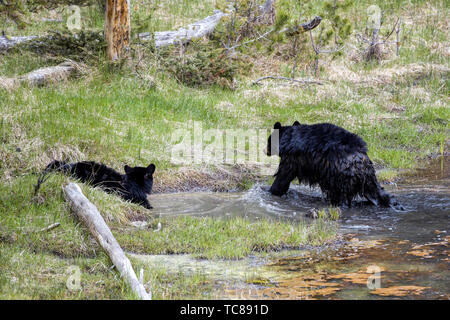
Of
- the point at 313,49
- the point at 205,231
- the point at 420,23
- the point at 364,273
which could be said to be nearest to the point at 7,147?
the point at 205,231

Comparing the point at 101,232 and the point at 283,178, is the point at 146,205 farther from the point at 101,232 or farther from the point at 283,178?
the point at 101,232

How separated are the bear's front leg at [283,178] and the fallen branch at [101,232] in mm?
3000

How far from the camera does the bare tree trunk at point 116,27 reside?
471 inches

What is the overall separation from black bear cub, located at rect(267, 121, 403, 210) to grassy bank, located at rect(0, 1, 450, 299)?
96 cm

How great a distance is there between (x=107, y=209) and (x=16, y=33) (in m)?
10.3

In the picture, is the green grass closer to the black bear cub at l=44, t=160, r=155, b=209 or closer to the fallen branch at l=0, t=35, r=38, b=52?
the black bear cub at l=44, t=160, r=155, b=209

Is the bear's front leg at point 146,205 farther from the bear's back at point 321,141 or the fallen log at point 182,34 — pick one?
the fallen log at point 182,34

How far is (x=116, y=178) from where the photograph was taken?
25.5 ft

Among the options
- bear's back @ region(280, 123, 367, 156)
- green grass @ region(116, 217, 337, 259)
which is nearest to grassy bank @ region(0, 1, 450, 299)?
green grass @ region(116, 217, 337, 259)

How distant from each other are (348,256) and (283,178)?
2.57 meters

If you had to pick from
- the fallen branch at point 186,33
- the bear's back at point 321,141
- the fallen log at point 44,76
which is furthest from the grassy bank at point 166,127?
the bear's back at point 321,141

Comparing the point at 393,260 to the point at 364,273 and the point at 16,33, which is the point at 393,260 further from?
the point at 16,33

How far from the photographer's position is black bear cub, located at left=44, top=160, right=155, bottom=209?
745cm

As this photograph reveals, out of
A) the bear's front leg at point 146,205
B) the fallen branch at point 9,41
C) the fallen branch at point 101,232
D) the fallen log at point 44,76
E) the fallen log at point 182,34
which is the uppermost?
the fallen log at point 182,34
